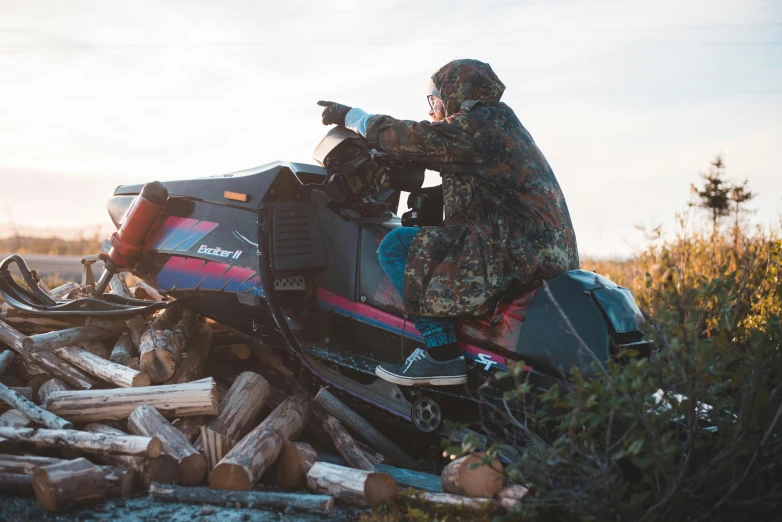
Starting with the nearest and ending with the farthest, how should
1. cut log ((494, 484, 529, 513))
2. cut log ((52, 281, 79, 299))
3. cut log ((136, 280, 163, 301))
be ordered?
cut log ((494, 484, 529, 513))
cut log ((136, 280, 163, 301))
cut log ((52, 281, 79, 299))

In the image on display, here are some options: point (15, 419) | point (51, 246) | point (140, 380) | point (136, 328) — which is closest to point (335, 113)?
point (140, 380)

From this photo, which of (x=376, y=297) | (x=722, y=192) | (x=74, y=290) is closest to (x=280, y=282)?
(x=376, y=297)

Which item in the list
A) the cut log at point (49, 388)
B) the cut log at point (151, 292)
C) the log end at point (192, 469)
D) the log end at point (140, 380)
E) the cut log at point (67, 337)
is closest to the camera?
the log end at point (192, 469)

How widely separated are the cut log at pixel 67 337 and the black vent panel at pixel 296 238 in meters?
1.81

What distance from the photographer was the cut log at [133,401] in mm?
4535

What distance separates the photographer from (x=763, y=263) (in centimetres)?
791

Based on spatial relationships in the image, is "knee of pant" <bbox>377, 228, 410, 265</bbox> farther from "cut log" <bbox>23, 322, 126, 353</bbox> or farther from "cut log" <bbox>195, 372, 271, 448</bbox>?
"cut log" <bbox>23, 322, 126, 353</bbox>

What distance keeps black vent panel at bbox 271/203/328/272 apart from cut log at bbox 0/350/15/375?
2252 millimetres

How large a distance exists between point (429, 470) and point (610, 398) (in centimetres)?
169

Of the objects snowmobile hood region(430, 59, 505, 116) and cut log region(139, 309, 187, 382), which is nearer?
snowmobile hood region(430, 59, 505, 116)

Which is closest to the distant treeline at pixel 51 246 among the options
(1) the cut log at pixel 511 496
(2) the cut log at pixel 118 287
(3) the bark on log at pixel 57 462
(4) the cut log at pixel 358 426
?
(2) the cut log at pixel 118 287

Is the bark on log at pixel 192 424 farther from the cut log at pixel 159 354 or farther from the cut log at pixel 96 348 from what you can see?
the cut log at pixel 96 348

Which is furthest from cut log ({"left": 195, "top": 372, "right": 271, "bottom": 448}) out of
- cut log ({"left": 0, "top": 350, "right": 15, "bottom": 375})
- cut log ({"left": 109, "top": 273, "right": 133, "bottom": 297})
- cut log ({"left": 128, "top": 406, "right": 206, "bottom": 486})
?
cut log ({"left": 109, "top": 273, "right": 133, "bottom": 297})

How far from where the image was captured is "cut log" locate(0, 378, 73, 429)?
4457 mm
